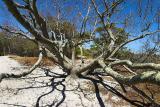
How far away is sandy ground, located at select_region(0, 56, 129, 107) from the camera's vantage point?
8789mm

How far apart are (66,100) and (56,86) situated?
1.50 metres

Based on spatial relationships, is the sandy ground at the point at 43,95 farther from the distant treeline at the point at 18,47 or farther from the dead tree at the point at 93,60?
the distant treeline at the point at 18,47

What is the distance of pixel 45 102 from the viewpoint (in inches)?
347

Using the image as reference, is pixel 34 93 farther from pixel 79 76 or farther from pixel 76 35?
pixel 76 35

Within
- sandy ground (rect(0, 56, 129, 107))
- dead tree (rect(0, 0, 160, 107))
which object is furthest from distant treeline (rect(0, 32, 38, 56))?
sandy ground (rect(0, 56, 129, 107))

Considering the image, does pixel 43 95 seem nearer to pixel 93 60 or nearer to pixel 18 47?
pixel 93 60

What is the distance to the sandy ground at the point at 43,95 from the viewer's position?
28.8 feet

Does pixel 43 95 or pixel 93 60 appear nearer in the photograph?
pixel 43 95

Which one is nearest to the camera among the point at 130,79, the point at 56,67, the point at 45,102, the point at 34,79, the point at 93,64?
the point at 130,79

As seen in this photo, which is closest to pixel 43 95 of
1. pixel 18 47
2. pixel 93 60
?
pixel 93 60

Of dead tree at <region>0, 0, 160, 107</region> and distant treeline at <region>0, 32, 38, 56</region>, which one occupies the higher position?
distant treeline at <region>0, 32, 38, 56</region>

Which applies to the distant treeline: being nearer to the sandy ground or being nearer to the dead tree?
the dead tree

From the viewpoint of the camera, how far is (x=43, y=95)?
9430 millimetres

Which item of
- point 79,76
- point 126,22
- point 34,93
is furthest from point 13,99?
point 126,22
